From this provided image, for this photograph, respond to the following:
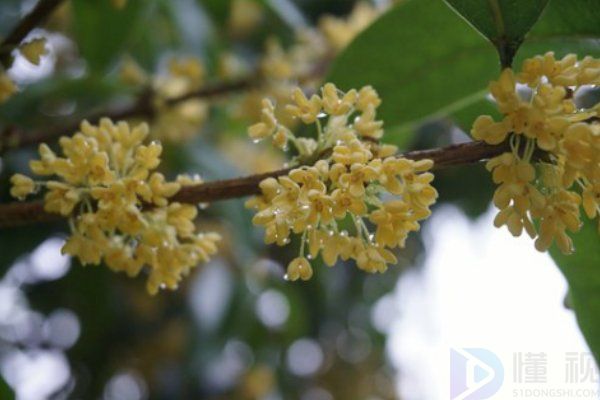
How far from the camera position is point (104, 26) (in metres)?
1.61

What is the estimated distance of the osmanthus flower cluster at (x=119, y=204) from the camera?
3.07ft

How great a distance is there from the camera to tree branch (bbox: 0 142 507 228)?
2.77ft

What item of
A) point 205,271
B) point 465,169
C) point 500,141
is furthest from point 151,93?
point 465,169

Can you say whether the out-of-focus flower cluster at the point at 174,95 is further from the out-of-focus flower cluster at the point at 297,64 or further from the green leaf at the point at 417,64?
the green leaf at the point at 417,64

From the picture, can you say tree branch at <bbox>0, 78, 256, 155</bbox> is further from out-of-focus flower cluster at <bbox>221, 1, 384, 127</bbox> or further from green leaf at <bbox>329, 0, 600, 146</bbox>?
green leaf at <bbox>329, 0, 600, 146</bbox>

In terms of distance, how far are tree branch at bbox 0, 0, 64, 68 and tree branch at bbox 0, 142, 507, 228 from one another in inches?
8.9

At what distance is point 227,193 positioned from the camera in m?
0.91

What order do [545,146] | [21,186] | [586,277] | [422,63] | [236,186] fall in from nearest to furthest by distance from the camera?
[545,146] → [236,186] → [21,186] → [586,277] → [422,63]

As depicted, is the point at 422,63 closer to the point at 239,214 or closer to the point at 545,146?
the point at 545,146

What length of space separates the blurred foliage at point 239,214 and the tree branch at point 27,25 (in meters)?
0.44

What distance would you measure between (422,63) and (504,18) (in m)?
0.33

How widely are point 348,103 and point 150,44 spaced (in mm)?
1385

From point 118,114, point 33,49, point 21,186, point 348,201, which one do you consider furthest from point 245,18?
point 348,201

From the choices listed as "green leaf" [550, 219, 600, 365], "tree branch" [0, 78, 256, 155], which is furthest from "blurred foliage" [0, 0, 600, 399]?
"tree branch" [0, 78, 256, 155]
